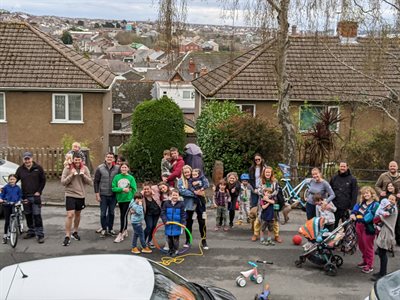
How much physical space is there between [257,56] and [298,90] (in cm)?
251

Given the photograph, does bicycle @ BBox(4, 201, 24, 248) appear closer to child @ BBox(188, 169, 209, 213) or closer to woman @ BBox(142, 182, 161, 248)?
woman @ BBox(142, 182, 161, 248)

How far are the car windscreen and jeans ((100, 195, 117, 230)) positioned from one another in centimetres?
563

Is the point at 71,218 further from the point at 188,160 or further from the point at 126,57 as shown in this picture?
the point at 126,57

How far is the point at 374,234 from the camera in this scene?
33.4 ft

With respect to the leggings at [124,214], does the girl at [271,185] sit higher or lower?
higher

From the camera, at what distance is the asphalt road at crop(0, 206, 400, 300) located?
31.1 feet

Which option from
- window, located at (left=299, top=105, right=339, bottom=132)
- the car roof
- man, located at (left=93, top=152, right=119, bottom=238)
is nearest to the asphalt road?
man, located at (left=93, top=152, right=119, bottom=238)

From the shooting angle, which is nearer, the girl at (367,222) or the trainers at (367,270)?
the girl at (367,222)

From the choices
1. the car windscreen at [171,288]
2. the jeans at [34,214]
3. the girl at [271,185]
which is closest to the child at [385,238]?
the girl at [271,185]

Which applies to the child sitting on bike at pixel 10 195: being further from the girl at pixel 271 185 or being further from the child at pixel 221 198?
the girl at pixel 271 185

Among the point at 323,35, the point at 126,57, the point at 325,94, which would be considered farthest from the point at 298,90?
the point at 126,57

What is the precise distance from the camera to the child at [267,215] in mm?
11438

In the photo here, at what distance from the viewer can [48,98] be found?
23781mm

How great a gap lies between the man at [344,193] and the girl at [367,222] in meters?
1.03
